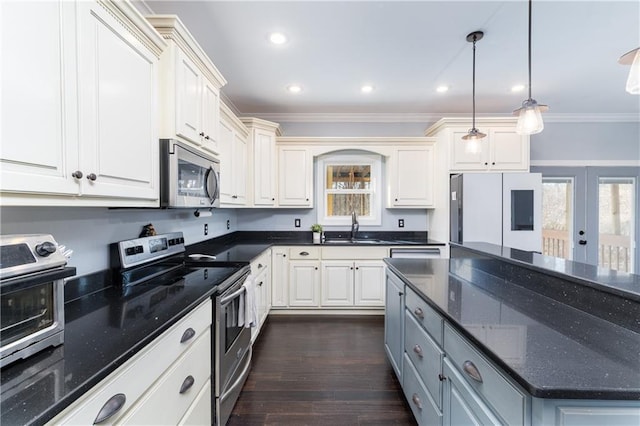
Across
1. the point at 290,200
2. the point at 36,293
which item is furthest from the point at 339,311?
the point at 36,293

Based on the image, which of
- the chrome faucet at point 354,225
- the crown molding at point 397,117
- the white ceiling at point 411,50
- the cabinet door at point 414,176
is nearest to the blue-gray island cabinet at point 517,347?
the white ceiling at point 411,50

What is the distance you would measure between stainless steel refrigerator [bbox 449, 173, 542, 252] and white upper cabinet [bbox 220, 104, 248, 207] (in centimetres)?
254

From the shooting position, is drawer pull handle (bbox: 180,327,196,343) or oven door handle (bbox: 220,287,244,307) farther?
oven door handle (bbox: 220,287,244,307)

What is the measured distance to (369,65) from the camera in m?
2.59

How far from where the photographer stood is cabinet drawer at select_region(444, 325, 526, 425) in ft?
2.60

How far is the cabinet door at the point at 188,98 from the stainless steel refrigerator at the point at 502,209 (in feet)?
9.28

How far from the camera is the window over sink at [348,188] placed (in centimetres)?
399

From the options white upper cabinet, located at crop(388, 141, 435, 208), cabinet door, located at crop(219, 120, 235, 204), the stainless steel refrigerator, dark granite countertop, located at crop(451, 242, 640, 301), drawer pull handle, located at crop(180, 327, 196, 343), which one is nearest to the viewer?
dark granite countertop, located at crop(451, 242, 640, 301)

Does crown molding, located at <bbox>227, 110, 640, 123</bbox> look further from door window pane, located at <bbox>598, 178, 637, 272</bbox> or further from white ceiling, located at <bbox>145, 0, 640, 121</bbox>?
door window pane, located at <bbox>598, 178, 637, 272</bbox>

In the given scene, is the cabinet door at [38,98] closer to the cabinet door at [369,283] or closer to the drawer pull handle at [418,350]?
the drawer pull handle at [418,350]

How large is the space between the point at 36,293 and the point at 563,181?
17.6ft

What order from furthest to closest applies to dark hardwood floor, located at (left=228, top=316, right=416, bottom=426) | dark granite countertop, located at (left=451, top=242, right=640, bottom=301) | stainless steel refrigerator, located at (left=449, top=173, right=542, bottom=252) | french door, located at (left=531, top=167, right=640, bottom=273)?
french door, located at (left=531, top=167, right=640, bottom=273) < stainless steel refrigerator, located at (left=449, top=173, right=542, bottom=252) < dark hardwood floor, located at (left=228, top=316, right=416, bottom=426) < dark granite countertop, located at (left=451, top=242, right=640, bottom=301)

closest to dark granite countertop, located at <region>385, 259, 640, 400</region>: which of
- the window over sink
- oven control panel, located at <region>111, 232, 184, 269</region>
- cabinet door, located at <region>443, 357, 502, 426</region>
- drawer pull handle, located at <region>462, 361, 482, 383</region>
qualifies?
drawer pull handle, located at <region>462, 361, 482, 383</region>

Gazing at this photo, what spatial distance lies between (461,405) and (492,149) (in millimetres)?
3177
